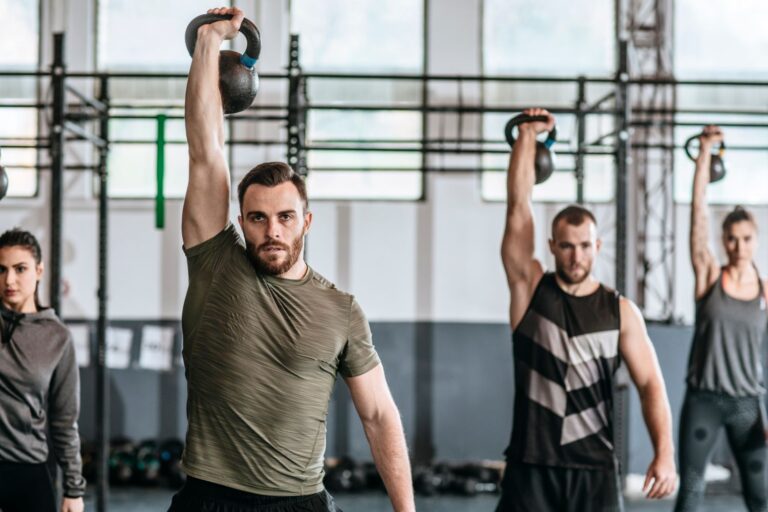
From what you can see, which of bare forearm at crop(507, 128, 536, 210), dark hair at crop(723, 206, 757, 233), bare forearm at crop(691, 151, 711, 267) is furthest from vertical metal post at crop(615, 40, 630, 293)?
bare forearm at crop(507, 128, 536, 210)

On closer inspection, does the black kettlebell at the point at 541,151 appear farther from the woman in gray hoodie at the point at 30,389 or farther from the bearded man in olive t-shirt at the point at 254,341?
the woman in gray hoodie at the point at 30,389

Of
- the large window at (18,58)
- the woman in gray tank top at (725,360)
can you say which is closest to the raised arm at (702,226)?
the woman in gray tank top at (725,360)

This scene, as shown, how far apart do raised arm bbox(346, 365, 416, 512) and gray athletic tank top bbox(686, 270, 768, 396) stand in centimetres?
258

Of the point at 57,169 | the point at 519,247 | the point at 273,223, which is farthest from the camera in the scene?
the point at 57,169

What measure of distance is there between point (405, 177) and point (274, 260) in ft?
15.3

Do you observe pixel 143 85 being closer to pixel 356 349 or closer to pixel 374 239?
pixel 374 239

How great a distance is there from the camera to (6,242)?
2850 mm

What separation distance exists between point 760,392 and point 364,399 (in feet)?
9.08

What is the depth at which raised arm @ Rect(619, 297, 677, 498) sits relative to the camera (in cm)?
264

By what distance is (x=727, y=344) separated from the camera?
4.02m

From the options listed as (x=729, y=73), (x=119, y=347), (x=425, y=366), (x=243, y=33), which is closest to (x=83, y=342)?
(x=119, y=347)

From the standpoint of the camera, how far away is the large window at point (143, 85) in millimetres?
6289

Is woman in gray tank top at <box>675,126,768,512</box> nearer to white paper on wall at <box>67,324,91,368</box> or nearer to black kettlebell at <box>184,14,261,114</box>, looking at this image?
black kettlebell at <box>184,14,261,114</box>

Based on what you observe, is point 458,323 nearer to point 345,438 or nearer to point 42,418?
point 345,438
